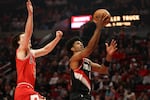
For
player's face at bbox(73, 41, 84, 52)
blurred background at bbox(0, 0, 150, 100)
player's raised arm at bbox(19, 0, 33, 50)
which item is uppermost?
player's raised arm at bbox(19, 0, 33, 50)

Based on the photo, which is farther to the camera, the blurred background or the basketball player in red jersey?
the blurred background

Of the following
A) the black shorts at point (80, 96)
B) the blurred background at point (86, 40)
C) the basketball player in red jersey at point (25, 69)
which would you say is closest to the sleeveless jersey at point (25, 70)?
the basketball player in red jersey at point (25, 69)

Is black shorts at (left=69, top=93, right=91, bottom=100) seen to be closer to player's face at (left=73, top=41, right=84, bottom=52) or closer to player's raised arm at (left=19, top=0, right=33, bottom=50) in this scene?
player's face at (left=73, top=41, right=84, bottom=52)

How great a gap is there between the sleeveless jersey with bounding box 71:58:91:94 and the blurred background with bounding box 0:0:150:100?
6.14 m

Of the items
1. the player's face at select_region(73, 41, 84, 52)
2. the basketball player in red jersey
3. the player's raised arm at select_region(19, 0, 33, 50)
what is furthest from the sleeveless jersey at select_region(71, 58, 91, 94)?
the player's raised arm at select_region(19, 0, 33, 50)

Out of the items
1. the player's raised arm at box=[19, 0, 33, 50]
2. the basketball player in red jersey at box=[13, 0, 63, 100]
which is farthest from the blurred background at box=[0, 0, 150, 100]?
the player's raised arm at box=[19, 0, 33, 50]

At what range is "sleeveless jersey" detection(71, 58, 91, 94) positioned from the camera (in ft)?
22.5

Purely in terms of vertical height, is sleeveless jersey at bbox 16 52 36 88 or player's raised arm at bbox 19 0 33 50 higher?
player's raised arm at bbox 19 0 33 50

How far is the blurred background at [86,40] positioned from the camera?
14.2 metres

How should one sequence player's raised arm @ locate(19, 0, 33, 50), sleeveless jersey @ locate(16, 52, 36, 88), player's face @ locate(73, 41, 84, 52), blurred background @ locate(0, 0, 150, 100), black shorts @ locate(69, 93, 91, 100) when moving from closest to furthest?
player's raised arm @ locate(19, 0, 33, 50) → sleeveless jersey @ locate(16, 52, 36, 88) → black shorts @ locate(69, 93, 91, 100) → player's face @ locate(73, 41, 84, 52) → blurred background @ locate(0, 0, 150, 100)

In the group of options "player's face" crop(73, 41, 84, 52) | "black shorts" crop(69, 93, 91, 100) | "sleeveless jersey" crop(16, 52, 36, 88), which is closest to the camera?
"sleeveless jersey" crop(16, 52, 36, 88)

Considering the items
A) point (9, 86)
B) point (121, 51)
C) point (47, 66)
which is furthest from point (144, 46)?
point (9, 86)

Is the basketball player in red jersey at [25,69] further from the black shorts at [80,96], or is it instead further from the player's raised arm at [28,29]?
the black shorts at [80,96]

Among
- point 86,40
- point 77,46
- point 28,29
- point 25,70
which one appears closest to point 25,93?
point 25,70
